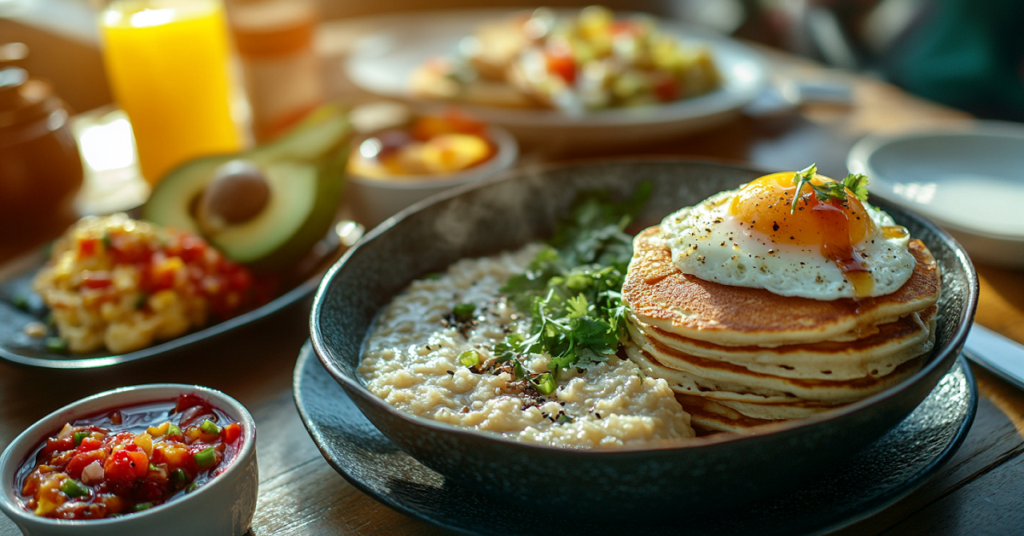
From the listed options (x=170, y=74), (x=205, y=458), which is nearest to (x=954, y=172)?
(x=205, y=458)

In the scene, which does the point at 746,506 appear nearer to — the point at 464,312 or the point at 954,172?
the point at 464,312

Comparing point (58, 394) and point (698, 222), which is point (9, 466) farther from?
point (698, 222)

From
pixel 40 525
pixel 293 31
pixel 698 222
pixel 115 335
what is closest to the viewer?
pixel 40 525

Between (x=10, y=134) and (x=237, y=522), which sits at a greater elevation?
(x=10, y=134)

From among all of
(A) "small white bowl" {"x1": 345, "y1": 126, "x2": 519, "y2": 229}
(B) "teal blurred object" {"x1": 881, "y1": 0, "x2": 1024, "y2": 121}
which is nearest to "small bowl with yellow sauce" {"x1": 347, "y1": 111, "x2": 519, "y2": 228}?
(A) "small white bowl" {"x1": 345, "y1": 126, "x2": 519, "y2": 229}

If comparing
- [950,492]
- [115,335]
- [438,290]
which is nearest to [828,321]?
[950,492]
